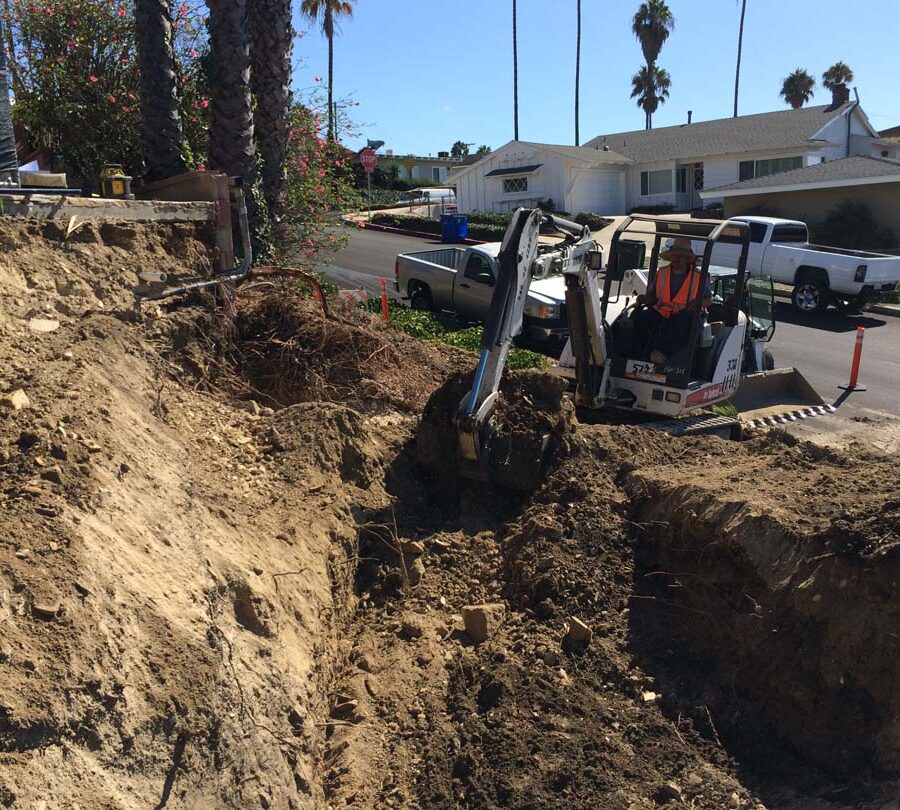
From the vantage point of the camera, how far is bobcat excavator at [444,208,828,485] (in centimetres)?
764

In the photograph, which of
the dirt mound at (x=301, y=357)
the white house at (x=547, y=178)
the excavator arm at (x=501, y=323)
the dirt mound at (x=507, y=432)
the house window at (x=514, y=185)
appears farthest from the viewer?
the house window at (x=514, y=185)

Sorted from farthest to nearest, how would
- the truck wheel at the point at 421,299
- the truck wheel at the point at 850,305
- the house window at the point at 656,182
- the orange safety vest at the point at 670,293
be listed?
the house window at the point at 656,182
the truck wheel at the point at 850,305
the truck wheel at the point at 421,299
the orange safety vest at the point at 670,293

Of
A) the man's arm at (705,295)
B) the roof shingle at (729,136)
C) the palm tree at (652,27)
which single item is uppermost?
the palm tree at (652,27)

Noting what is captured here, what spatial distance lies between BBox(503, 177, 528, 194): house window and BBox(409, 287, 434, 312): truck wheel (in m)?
25.2

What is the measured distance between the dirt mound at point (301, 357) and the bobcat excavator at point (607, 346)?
160 centimetres

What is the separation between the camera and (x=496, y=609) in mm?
6344

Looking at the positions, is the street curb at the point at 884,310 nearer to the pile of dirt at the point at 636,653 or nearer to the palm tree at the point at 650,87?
the pile of dirt at the point at 636,653

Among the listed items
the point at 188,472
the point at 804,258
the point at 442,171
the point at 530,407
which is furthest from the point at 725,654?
the point at 442,171

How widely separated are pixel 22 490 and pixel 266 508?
2100mm

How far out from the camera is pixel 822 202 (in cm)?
2908

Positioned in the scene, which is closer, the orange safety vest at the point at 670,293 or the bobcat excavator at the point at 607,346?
the bobcat excavator at the point at 607,346

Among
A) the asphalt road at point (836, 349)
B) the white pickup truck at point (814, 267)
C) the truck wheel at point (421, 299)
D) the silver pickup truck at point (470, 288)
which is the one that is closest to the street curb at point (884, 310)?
the asphalt road at point (836, 349)

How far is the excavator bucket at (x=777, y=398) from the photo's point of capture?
36.7 ft

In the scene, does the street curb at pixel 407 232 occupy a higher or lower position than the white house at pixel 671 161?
lower
